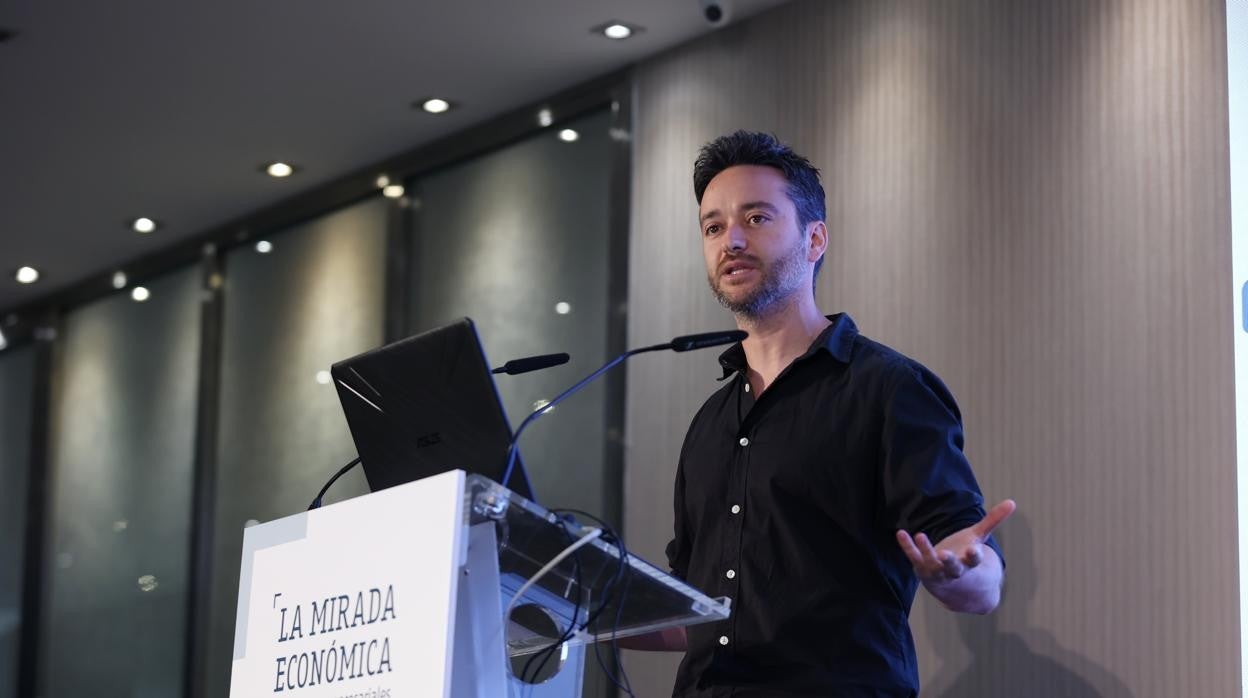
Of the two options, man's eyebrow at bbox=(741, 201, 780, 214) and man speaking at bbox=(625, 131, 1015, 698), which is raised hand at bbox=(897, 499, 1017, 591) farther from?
man's eyebrow at bbox=(741, 201, 780, 214)

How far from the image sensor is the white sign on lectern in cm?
171

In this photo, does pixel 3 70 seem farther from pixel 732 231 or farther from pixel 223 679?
pixel 732 231

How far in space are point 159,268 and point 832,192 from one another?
4200 millimetres

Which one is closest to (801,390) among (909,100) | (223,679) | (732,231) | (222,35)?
(732,231)

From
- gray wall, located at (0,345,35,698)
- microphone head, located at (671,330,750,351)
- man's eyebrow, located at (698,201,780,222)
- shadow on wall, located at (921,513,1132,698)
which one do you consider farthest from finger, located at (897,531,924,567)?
gray wall, located at (0,345,35,698)

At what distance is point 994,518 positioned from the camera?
1.88 meters

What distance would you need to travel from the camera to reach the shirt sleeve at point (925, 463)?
208cm

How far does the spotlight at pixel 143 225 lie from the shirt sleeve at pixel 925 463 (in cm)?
518

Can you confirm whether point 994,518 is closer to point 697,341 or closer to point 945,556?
point 945,556

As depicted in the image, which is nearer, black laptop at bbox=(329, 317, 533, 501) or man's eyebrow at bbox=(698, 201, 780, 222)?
black laptop at bbox=(329, 317, 533, 501)

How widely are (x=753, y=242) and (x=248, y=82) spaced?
315cm

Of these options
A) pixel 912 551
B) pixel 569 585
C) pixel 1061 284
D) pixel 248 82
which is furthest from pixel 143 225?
pixel 912 551

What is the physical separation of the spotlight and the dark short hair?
4707 millimetres

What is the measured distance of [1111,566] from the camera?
10.6 ft
